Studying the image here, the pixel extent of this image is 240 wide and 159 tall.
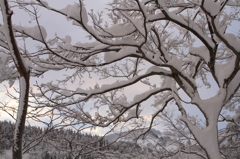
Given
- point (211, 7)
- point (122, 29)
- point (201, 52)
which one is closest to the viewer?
point (211, 7)

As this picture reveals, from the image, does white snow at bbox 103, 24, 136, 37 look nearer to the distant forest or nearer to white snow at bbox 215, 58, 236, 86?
white snow at bbox 215, 58, 236, 86

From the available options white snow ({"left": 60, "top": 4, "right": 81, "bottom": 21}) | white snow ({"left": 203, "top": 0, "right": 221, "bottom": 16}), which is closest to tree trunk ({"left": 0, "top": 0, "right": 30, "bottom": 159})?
white snow ({"left": 60, "top": 4, "right": 81, "bottom": 21})

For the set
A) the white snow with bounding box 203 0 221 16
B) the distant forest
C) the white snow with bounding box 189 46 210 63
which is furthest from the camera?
the white snow with bounding box 189 46 210 63

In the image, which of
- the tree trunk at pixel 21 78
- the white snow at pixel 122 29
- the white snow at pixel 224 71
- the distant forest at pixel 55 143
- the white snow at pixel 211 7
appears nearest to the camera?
the tree trunk at pixel 21 78

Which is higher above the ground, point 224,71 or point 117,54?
point 117,54

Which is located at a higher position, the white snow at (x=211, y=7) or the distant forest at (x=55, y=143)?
the white snow at (x=211, y=7)

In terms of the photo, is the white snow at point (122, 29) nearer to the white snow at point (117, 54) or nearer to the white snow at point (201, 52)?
the white snow at point (117, 54)

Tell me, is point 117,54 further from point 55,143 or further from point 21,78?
point 21,78

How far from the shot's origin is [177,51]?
6938mm

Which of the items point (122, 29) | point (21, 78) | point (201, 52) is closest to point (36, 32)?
point (122, 29)

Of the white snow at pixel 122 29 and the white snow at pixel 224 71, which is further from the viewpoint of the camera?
the white snow at pixel 122 29

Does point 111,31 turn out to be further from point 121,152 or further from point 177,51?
point 177,51

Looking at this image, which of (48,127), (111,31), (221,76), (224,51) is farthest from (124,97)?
(48,127)

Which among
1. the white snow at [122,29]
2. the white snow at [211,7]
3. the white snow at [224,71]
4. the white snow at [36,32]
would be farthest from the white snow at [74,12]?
the white snow at [224,71]
